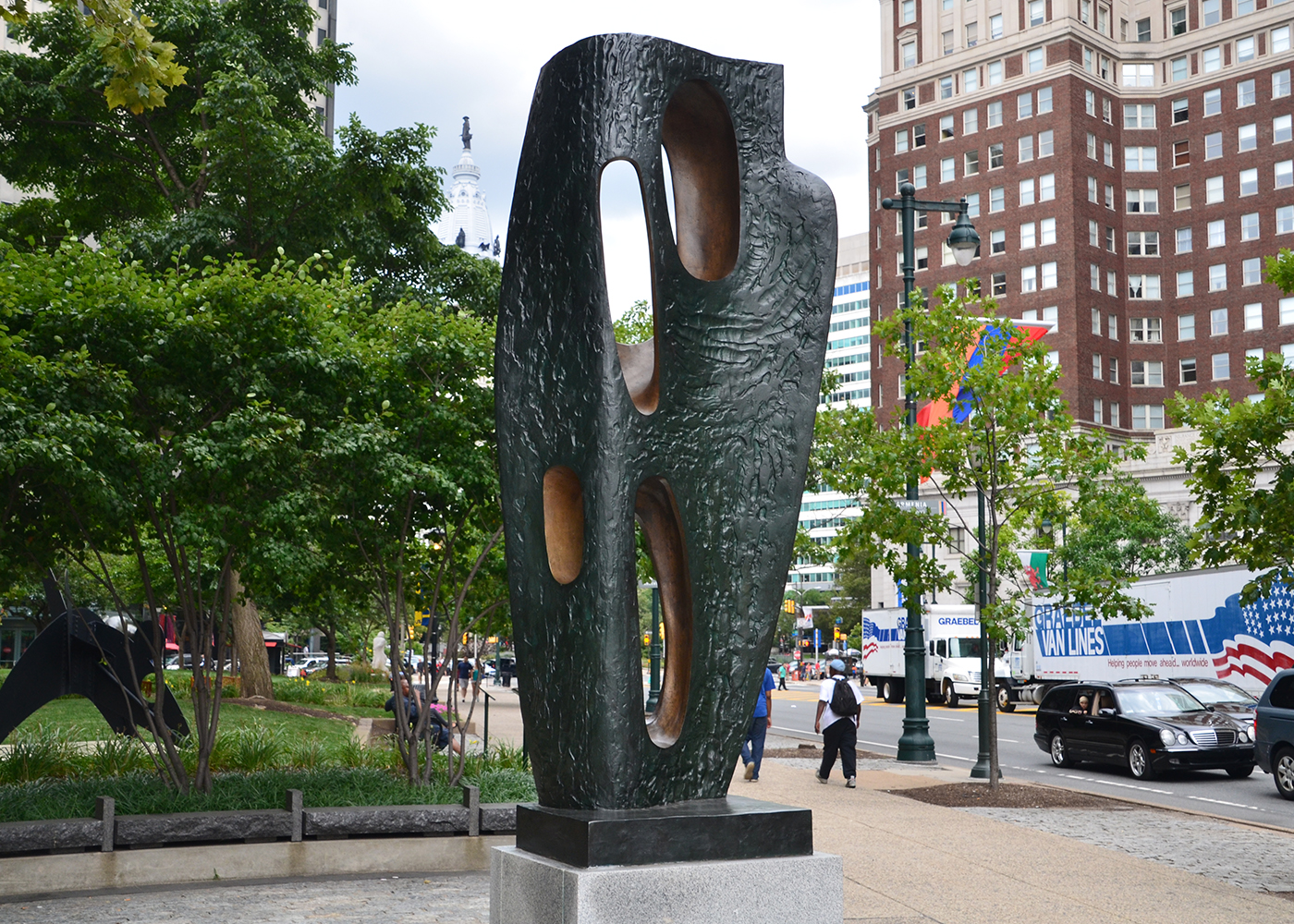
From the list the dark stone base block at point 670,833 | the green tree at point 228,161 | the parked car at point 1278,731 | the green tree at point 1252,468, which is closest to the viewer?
the dark stone base block at point 670,833

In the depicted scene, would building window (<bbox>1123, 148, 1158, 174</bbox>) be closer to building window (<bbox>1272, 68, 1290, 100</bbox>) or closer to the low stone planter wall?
building window (<bbox>1272, 68, 1290, 100</bbox>)

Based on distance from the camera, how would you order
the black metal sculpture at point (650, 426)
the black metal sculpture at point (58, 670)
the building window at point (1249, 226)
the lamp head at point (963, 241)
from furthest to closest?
the building window at point (1249, 226) → the lamp head at point (963, 241) → the black metal sculpture at point (58, 670) → the black metal sculpture at point (650, 426)

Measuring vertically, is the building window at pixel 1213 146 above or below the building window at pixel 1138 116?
below

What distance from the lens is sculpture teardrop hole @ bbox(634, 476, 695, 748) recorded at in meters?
6.27

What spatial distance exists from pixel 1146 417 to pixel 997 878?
216ft

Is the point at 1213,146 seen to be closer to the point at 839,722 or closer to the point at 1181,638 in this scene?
the point at 1181,638

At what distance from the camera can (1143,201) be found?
70.9 meters

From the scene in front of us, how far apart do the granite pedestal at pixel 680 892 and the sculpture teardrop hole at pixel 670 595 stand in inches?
33.0

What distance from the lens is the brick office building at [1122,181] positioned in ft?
221

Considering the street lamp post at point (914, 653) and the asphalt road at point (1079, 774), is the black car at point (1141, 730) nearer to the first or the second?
the asphalt road at point (1079, 774)

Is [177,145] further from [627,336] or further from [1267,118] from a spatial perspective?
[1267,118]

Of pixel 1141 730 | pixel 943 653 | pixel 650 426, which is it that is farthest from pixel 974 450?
pixel 943 653

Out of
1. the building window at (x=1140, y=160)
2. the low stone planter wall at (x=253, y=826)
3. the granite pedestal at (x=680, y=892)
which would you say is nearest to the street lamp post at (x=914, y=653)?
the low stone planter wall at (x=253, y=826)

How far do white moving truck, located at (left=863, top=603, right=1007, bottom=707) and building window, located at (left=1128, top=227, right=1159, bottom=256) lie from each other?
36.3m
